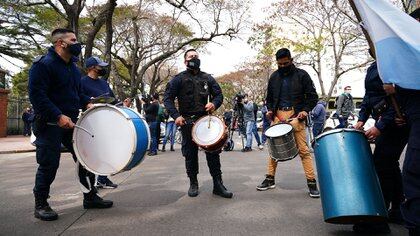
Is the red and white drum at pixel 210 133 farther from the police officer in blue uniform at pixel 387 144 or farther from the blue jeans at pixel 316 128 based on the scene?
the blue jeans at pixel 316 128

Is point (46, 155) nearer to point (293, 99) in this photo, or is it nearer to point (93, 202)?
point (93, 202)

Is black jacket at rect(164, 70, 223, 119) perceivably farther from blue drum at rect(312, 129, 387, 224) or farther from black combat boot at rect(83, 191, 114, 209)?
blue drum at rect(312, 129, 387, 224)

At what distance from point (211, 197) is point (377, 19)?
3155 millimetres

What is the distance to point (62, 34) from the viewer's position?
15.0 ft

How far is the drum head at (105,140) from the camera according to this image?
416cm

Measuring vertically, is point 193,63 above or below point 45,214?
above

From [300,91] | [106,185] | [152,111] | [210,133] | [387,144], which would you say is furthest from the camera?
[152,111]

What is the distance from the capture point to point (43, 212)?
428 cm

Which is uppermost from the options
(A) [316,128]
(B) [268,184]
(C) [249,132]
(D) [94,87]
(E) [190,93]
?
(D) [94,87]

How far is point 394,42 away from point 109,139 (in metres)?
2.78

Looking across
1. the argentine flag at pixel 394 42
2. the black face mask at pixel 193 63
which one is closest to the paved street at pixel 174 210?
the argentine flag at pixel 394 42

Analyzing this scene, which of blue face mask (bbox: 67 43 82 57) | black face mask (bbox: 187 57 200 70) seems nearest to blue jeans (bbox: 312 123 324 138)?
black face mask (bbox: 187 57 200 70)

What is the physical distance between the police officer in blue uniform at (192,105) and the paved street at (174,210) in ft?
1.08

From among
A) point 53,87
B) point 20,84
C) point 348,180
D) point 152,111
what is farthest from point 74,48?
point 20,84
